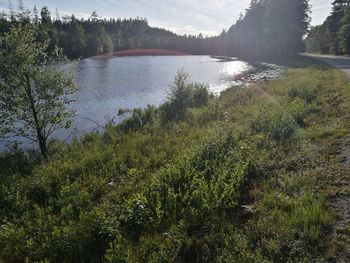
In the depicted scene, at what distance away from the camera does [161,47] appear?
476ft

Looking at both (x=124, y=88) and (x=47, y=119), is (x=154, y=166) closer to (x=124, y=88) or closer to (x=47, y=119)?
(x=47, y=119)

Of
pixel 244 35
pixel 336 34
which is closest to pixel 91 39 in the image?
pixel 244 35

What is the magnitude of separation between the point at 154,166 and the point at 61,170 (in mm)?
3773

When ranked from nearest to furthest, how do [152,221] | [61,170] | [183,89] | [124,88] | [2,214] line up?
[152,221]
[2,214]
[61,170]
[183,89]
[124,88]

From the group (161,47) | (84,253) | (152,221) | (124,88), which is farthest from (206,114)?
(161,47)

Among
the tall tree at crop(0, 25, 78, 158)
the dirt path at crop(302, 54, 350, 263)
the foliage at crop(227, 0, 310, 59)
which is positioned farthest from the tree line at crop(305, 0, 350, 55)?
the tall tree at crop(0, 25, 78, 158)

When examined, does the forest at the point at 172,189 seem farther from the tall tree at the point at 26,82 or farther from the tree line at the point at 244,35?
the tree line at the point at 244,35

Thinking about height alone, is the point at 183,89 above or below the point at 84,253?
above

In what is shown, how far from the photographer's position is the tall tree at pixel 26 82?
31.8 feet

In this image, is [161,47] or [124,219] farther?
[161,47]

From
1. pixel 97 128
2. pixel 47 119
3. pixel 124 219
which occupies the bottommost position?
pixel 97 128

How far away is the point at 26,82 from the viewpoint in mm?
10367

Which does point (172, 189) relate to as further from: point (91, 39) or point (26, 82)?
point (91, 39)

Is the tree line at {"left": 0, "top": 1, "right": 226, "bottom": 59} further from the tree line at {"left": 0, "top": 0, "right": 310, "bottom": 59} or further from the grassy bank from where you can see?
the grassy bank
